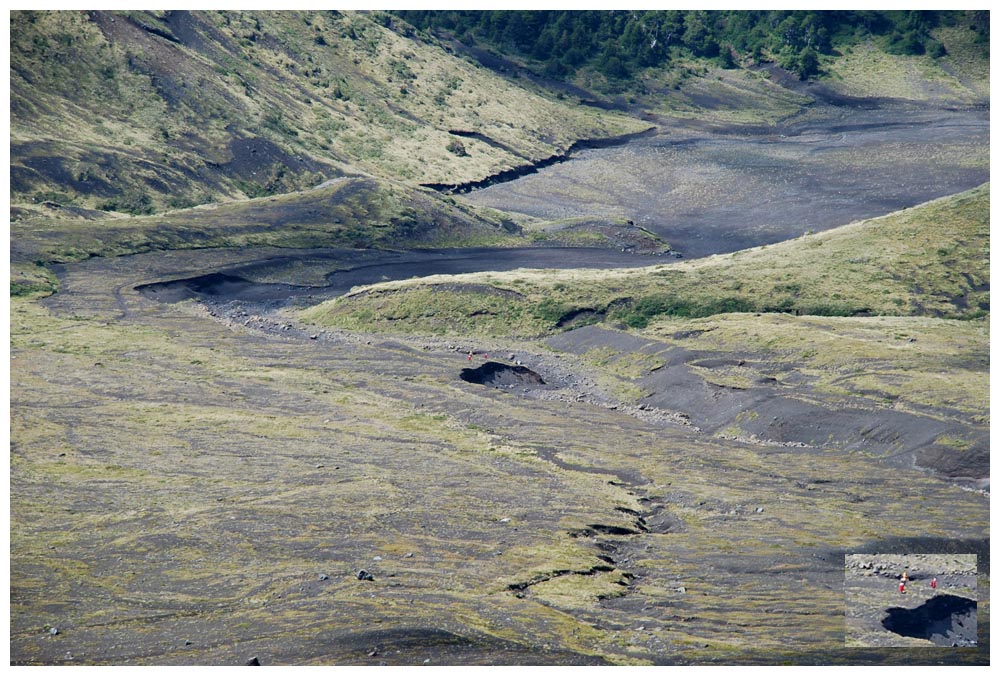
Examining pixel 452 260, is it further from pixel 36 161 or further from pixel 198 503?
pixel 198 503

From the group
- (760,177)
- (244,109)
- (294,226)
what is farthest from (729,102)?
(294,226)

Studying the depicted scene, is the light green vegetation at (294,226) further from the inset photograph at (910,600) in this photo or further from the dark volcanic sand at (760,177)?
the inset photograph at (910,600)

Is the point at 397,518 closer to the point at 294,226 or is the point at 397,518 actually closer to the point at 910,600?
the point at 910,600

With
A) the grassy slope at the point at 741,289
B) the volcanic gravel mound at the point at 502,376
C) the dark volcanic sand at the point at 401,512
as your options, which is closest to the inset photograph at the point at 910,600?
the dark volcanic sand at the point at 401,512

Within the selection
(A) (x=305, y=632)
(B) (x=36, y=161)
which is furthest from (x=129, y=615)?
(B) (x=36, y=161)

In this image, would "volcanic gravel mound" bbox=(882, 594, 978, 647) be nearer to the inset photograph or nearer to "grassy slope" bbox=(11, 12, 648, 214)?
the inset photograph
